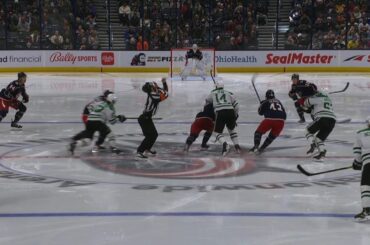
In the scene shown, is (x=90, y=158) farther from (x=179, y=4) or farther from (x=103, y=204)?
(x=179, y=4)

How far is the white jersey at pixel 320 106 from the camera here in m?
8.69

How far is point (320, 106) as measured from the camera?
873cm

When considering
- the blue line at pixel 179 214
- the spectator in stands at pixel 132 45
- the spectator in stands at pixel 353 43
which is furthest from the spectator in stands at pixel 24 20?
the blue line at pixel 179 214

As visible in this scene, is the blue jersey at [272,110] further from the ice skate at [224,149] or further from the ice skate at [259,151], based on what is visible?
the ice skate at [224,149]

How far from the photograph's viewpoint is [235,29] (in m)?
24.9

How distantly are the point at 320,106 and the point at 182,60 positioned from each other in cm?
1399

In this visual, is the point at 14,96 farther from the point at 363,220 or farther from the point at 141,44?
the point at 141,44

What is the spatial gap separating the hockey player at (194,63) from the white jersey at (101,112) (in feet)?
40.9

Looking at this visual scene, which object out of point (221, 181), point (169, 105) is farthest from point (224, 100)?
Answer: point (169, 105)

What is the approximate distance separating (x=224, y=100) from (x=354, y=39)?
1622 cm

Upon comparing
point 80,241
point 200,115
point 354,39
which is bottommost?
point 80,241

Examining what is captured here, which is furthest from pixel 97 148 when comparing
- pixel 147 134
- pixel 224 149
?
pixel 224 149

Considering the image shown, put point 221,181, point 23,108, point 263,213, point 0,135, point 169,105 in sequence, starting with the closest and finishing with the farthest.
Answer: point 263,213
point 221,181
point 0,135
point 23,108
point 169,105

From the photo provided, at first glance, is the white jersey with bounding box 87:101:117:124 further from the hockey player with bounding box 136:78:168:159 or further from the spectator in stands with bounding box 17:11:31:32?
the spectator in stands with bounding box 17:11:31:32
